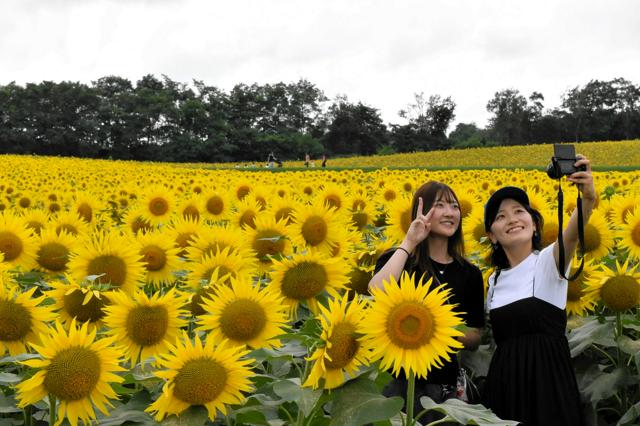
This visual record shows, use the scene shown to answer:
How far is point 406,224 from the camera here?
4.66m

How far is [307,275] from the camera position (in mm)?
2645

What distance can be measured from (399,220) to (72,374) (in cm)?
326

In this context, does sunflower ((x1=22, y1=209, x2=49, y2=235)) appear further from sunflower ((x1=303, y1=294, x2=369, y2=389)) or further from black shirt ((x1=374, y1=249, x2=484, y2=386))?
sunflower ((x1=303, y1=294, x2=369, y2=389))

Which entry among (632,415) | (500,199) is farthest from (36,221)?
(632,415)

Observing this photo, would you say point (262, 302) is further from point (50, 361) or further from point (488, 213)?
point (488, 213)

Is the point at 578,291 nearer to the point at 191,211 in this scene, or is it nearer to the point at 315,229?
the point at 315,229

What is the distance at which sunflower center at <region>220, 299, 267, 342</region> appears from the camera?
218 cm

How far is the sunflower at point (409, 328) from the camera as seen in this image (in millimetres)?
1792

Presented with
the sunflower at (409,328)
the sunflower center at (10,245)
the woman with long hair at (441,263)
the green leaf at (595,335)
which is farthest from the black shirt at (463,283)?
the sunflower center at (10,245)

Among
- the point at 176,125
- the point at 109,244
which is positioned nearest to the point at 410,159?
the point at 176,125

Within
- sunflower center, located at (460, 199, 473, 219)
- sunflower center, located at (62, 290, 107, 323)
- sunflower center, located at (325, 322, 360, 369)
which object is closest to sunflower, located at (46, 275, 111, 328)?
sunflower center, located at (62, 290, 107, 323)

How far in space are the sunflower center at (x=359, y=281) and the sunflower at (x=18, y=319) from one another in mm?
1631

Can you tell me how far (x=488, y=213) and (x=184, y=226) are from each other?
182 cm

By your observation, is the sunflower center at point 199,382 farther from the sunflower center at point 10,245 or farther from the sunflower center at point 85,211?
the sunflower center at point 85,211
